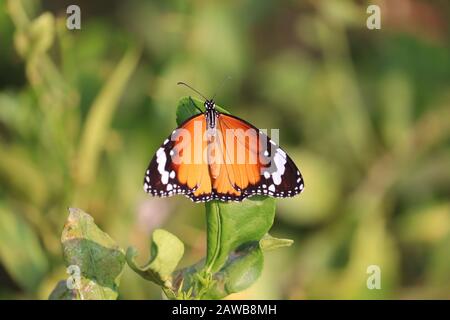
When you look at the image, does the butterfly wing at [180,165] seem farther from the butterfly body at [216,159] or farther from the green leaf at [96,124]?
the green leaf at [96,124]

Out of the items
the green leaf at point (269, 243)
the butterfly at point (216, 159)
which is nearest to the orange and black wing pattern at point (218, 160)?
the butterfly at point (216, 159)

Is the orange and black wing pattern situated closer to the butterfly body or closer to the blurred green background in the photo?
the butterfly body

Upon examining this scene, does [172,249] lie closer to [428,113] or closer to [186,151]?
[186,151]

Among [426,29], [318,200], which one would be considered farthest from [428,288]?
[426,29]

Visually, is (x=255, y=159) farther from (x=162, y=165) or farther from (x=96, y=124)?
(x=96, y=124)

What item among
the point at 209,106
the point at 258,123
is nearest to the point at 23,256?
the point at 209,106

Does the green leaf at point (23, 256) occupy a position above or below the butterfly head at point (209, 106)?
below
